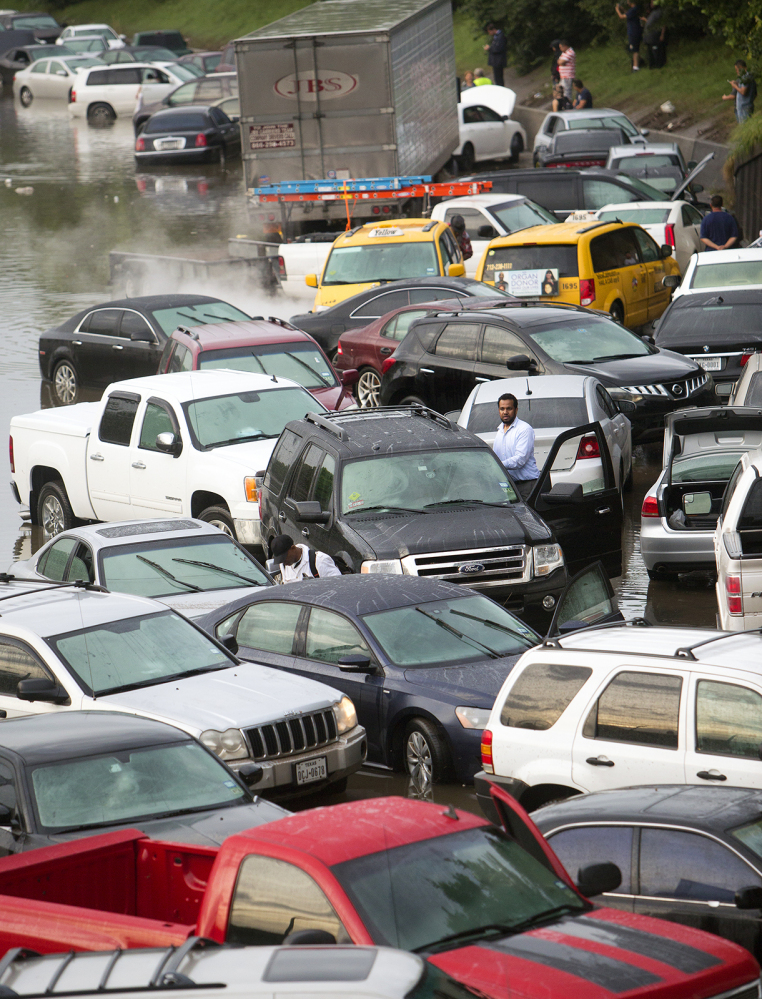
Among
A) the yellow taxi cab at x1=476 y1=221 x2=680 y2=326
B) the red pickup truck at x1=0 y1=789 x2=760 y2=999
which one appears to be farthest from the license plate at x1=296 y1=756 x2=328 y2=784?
the yellow taxi cab at x1=476 y1=221 x2=680 y2=326

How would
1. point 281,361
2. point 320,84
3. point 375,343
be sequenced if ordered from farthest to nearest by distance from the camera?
point 320,84 → point 375,343 → point 281,361

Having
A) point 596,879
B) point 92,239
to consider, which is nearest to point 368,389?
point 596,879

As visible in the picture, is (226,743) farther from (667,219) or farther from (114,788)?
(667,219)

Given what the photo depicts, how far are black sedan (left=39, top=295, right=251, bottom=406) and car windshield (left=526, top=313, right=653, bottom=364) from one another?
482cm

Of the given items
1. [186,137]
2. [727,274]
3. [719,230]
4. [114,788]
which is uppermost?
[186,137]

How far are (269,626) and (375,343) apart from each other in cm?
895

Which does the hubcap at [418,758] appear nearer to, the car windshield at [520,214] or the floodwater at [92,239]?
the floodwater at [92,239]

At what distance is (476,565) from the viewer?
11742 millimetres

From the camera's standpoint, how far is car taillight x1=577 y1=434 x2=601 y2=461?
14.0 m

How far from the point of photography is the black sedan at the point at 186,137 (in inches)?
1668

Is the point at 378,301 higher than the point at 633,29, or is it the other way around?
the point at 633,29

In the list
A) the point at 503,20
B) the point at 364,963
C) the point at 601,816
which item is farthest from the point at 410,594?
the point at 503,20

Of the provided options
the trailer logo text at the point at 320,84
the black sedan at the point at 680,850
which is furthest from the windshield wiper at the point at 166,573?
the trailer logo text at the point at 320,84

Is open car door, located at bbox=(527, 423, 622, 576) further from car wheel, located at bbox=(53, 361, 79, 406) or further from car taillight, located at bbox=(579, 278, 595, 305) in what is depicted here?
car wheel, located at bbox=(53, 361, 79, 406)
